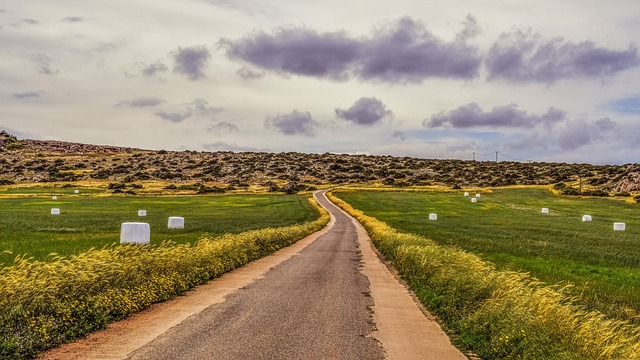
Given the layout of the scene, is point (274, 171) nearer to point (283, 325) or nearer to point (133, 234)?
point (133, 234)

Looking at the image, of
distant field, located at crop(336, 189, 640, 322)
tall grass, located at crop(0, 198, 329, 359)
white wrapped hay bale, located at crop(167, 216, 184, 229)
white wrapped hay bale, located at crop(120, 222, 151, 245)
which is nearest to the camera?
tall grass, located at crop(0, 198, 329, 359)

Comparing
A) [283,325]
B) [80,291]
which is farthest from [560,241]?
[80,291]

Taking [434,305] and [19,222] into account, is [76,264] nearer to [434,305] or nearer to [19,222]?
[434,305]

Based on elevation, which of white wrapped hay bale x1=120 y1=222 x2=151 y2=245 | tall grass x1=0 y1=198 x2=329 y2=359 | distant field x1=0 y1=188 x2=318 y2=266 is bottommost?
distant field x1=0 y1=188 x2=318 y2=266

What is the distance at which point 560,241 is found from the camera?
4103 cm

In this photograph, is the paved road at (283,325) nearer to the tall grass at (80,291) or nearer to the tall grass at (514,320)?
the tall grass at (80,291)

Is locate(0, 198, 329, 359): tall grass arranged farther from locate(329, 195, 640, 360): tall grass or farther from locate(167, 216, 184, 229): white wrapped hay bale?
locate(167, 216, 184, 229): white wrapped hay bale

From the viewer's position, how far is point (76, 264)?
1496 centimetres

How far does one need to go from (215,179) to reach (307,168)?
34706 millimetres

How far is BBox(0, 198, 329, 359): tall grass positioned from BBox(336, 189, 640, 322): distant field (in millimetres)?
12175

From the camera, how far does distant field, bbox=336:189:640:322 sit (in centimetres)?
2070

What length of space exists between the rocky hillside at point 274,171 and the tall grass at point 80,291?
370 feet

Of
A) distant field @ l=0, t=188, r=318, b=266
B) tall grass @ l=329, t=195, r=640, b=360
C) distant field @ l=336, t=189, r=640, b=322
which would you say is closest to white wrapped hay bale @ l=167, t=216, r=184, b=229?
distant field @ l=0, t=188, r=318, b=266

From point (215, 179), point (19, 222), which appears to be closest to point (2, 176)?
point (215, 179)
